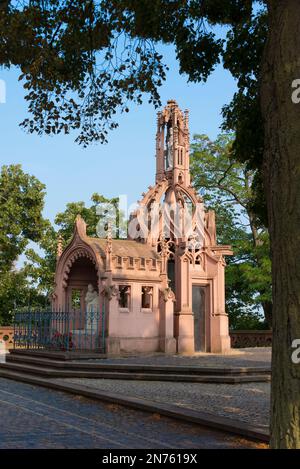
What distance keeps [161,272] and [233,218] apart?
13.1 meters

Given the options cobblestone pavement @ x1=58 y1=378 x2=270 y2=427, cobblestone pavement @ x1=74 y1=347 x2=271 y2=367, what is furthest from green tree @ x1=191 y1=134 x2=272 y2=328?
cobblestone pavement @ x1=58 y1=378 x2=270 y2=427

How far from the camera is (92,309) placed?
2233cm

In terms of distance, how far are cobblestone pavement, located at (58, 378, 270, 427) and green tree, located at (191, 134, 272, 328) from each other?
58.5 feet

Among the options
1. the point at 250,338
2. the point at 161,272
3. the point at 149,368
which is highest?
the point at 161,272

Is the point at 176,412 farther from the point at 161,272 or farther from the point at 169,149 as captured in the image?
the point at 169,149

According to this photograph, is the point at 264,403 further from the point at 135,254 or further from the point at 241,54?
the point at 135,254

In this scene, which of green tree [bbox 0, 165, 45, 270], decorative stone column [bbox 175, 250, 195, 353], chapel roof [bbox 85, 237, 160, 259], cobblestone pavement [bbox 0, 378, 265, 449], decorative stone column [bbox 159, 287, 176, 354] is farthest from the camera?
green tree [bbox 0, 165, 45, 270]

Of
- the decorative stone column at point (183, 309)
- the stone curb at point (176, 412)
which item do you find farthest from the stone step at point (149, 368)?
the decorative stone column at point (183, 309)

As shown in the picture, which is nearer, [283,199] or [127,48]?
[283,199]

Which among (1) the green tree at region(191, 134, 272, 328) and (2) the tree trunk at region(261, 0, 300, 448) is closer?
(2) the tree trunk at region(261, 0, 300, 448)

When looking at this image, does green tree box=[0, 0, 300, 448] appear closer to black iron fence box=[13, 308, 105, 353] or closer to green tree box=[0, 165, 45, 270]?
black iron fence box=[13, 308, 105, 353]

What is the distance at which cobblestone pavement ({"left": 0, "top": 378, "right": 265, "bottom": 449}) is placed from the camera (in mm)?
7699

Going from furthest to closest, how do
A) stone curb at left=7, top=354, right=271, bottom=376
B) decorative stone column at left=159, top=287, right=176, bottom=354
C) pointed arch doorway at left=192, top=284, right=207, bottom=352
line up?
pointed arch doorway at left=192, top=284, right=207, bottom=352 → decorative stone column at left=159, top=287, right=176, bottom=354 → stone curb at left=7, top=354, right=271, bottom=376

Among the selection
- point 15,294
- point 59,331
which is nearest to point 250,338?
point 59,331
